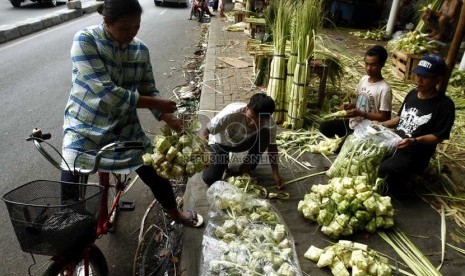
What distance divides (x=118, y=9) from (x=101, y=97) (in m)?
0.55

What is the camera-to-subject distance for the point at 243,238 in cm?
268

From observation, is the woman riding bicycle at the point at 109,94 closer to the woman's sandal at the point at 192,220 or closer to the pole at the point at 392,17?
the woman's sandal at the point at 192,220

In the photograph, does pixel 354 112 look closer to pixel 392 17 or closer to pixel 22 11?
pixel 392 17

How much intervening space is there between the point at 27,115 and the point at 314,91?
15.7 ft

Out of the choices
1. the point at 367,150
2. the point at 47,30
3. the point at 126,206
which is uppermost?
the point at 367,150

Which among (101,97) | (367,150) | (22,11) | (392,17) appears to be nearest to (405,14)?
(392,17)

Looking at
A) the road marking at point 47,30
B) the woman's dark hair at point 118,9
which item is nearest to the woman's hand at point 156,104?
the woman's dark hair at point 118,9

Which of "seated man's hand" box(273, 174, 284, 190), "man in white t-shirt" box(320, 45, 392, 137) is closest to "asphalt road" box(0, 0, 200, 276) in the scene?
"seated man's hand" box(273, 174, 284, 190)

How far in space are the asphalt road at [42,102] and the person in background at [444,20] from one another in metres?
5.96

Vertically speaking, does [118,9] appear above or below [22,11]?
above

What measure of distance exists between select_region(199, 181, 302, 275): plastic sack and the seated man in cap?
135cm

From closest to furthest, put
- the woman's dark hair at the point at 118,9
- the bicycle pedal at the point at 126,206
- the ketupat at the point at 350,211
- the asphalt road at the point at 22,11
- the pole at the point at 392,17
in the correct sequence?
the woman's dark hair at the point at 118,9
the ketupat at the point at 350,211
the bicycle pedal at the point at 126,206
the pole at the point at 392,17
the asphalt road at the point at 22,11

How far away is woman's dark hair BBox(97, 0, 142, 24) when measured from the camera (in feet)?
6.54

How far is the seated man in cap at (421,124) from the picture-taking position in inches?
126
